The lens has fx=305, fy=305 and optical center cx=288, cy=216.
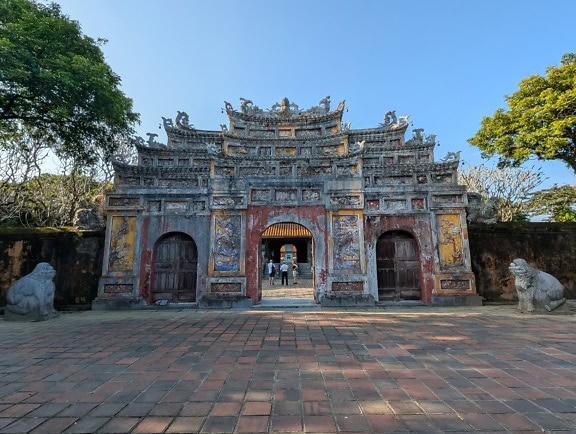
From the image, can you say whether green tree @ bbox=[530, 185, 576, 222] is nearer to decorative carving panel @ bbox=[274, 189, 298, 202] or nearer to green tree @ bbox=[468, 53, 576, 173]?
green tree @ bbox=[468, 53, 576, 173]

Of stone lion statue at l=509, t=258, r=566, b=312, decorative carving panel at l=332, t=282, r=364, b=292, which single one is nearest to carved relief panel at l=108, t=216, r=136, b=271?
decorative carving panel at l=332, t=282, r=364, b=292

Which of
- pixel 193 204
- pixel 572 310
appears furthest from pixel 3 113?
pixel 572 310

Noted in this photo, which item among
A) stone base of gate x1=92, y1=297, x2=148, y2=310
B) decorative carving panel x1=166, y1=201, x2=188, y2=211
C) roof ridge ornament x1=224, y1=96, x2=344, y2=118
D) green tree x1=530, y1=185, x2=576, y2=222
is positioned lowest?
stone base of gate x1=92, y1=297, x2=148, y2=310

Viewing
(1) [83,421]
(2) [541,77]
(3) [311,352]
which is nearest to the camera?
(1) [83,421]

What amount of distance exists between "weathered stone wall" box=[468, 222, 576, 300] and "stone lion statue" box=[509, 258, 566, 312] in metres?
1.99

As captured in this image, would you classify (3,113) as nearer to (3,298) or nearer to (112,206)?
(112,206)

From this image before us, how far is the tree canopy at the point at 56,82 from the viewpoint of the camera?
8.00 metres

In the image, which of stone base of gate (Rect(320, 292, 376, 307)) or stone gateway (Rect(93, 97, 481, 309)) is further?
stone gateway (Rect(93, 97, 481, 309))

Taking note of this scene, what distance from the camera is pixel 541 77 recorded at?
48.7 ft

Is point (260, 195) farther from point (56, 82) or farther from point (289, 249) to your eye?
point (289, 249)

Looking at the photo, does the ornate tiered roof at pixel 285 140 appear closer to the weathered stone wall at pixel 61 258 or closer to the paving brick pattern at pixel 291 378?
the weathered stone wall at pixel 61 258

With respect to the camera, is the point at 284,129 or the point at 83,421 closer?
the point at 83,421

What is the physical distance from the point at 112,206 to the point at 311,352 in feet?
27.3

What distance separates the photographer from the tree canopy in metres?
8.00
